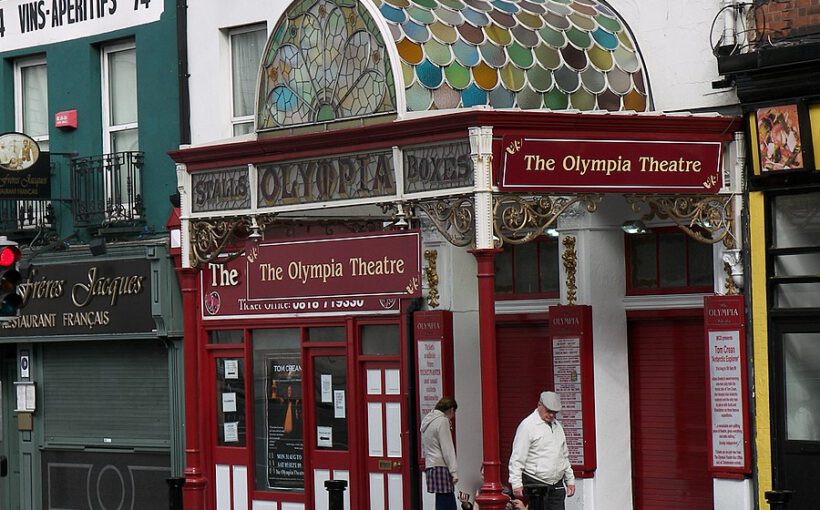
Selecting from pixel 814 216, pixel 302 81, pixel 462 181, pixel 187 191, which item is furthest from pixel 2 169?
pixel 814 216

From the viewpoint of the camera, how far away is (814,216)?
15.1 metres

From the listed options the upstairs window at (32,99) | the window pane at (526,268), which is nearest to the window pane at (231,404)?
the window pane at (526,268)

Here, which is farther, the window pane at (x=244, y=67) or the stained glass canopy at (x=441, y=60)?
the window pane at (x=244, y=67)

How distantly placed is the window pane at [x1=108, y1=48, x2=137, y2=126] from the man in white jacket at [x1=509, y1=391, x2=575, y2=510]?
925cm

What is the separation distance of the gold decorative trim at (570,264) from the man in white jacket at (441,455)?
1692 millimetres

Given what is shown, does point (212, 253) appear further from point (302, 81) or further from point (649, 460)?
point (649, 460)

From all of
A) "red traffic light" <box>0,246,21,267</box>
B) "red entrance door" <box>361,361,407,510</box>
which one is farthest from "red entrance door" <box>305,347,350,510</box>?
"red traffic light" <box>0,246,21,267</box>

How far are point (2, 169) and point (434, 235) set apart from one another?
6698mm

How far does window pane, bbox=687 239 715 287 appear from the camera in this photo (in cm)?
1620

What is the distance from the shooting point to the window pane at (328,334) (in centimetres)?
1920

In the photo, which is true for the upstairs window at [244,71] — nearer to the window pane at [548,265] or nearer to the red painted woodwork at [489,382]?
the window pane at [548,265]

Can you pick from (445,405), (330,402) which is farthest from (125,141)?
(445,405)

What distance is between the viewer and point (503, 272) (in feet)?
59.1

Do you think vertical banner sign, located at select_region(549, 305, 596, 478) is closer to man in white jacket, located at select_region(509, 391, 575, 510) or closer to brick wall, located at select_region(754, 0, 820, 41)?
man in white jacket, located at select_region(509, 391, 575, 510)
